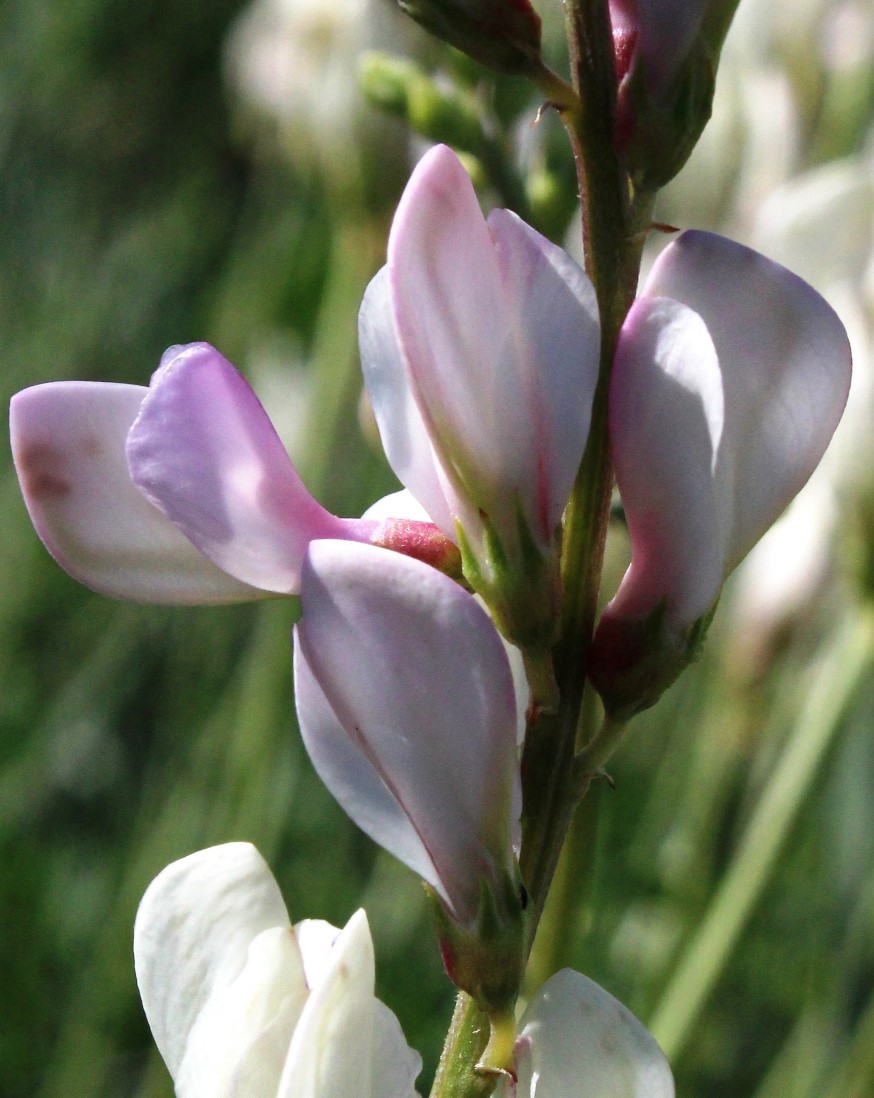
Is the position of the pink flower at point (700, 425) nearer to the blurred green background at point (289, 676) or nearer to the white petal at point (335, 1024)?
the white petal at point (335, 1024)

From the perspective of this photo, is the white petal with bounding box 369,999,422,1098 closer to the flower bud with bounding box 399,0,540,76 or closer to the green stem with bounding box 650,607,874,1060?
the flower bud with bounding box 399,0,540,76

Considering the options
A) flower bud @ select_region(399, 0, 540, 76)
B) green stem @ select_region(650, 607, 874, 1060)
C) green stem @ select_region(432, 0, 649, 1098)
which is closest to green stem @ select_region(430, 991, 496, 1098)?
green stem @ select_region(432, 0, 649, 1098)

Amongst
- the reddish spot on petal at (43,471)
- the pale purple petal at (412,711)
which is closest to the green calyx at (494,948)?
the pale purple petal at (412,711)

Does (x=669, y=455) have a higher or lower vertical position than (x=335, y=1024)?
higher

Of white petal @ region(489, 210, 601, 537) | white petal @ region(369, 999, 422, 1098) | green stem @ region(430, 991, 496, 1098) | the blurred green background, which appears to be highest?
white petal @ region(489, 210, 601, 537)

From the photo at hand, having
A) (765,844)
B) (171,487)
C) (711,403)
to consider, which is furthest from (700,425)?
(765,844)

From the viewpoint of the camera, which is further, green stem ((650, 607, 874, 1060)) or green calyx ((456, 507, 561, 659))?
green stem ((650, 607, 874, 1060))

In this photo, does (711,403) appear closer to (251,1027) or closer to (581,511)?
(581,511)

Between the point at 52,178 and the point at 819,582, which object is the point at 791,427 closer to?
the point at 819,582
